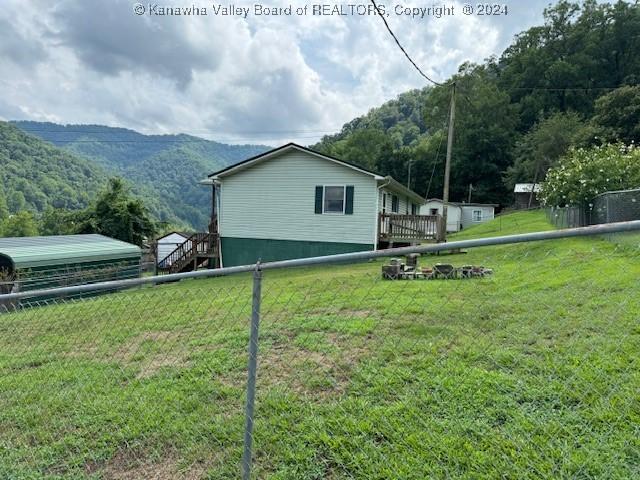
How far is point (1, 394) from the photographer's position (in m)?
3.81

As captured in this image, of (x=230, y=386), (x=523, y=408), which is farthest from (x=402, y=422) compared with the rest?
(x=230, y=386)

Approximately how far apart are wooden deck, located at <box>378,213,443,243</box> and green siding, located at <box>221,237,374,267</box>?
1004mm

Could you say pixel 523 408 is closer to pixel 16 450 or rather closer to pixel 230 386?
pixel 230 386

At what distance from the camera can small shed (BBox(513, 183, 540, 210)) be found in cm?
3475

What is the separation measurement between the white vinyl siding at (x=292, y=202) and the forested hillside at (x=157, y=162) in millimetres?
58708

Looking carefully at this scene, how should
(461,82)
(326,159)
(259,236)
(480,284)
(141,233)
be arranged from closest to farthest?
(480,284) < (326,159) < (259,236) < (141,233) < (461,82)

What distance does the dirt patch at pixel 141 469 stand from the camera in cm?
245

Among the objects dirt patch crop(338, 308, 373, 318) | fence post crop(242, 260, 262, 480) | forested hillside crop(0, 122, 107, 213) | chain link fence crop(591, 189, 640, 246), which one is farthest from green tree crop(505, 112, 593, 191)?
forested hillside crop(0, 122, 107, 213)

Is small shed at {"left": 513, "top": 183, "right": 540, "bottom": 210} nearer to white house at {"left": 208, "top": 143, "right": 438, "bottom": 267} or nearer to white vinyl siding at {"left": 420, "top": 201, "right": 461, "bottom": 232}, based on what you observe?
white vinyl siding at {"left": 420, "top": 201, "right": 461, "bottom": 232}

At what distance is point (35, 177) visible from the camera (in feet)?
205

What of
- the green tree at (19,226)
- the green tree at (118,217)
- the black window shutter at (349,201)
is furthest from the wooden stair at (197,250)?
the green tree at (19,226)

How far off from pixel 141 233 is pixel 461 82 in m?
37.8

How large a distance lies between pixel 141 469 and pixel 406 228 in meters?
13.7

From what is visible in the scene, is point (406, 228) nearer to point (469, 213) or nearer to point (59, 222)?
point (469, 213)
